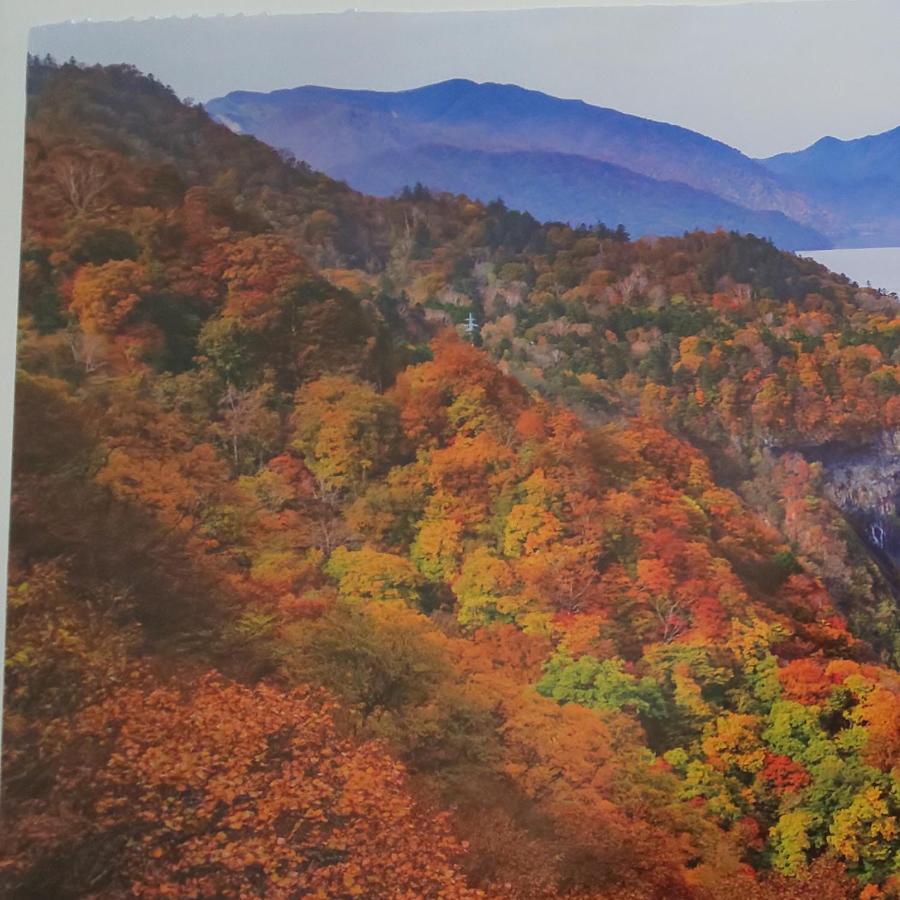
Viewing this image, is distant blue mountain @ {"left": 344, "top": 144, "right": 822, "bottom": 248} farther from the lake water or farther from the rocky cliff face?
the rocky cliff face

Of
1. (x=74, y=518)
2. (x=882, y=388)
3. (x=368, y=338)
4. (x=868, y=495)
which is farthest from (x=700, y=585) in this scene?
(x=74, y=518)

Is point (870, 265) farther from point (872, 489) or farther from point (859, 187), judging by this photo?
point (872, 489)

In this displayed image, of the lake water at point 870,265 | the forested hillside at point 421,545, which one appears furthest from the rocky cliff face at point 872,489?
the lake water at point 870,265

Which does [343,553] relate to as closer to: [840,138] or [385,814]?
[385,814]

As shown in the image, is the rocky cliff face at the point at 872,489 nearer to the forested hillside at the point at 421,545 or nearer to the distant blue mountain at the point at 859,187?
the forested hillside at the point at 421,545

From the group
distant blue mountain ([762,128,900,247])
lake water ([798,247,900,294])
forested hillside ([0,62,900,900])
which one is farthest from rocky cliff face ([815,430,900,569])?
distant blue mountain ([762,128,900,247])

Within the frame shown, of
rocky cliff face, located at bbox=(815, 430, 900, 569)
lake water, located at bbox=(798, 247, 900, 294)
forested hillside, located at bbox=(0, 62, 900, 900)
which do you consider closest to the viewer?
forested hillside, located at bbox=(0, 62, 900, 900)

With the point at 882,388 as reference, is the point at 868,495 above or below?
below
